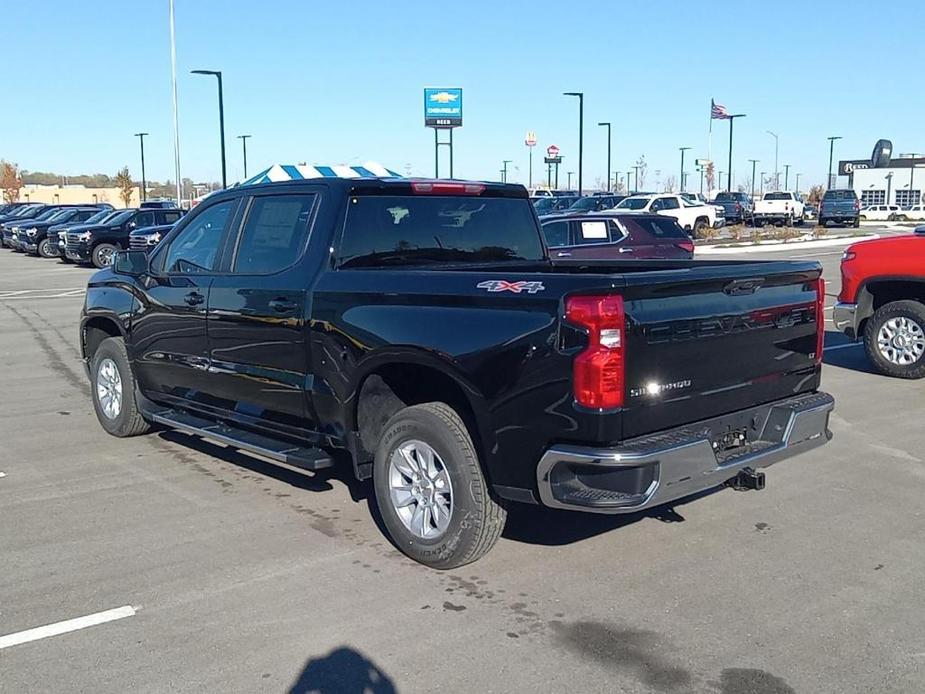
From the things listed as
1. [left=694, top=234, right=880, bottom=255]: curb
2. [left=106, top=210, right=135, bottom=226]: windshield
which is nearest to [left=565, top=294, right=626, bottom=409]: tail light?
[left=106, top=210, right=135, bottom=226]: windshield

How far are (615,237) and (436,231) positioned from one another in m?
11.0

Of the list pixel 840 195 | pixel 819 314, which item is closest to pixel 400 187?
pixel 819 314

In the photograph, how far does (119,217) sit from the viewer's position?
28797 millimetres

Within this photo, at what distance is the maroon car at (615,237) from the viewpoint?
628 inches

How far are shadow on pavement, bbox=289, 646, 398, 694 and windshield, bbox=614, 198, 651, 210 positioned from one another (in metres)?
32.7

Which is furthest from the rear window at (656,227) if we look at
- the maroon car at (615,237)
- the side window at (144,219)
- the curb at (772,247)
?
the side window at (144,219)

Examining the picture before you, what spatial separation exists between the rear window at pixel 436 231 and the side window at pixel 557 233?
377 inches

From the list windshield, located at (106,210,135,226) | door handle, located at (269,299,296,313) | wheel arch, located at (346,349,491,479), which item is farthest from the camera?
windshield, located at (106,210,135,226)

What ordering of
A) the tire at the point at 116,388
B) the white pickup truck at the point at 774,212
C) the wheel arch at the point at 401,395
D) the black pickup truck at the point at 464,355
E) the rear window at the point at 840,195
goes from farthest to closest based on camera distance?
the rear window at the point at 840,195 → the white pickup truck at the point at 774,212 → the tire at the point at 116,388 → the wheel arch at the point at 401,395 → the black pickup truck at the point at 464,355

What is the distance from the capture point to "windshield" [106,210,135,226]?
1109 inches

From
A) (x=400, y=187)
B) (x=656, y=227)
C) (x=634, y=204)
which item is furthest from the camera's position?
Result: (x=634, y=204)

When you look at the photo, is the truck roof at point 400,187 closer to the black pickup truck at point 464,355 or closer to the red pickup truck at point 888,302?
the black pickup truck at point 464,355

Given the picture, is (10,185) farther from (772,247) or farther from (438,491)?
(438,491)

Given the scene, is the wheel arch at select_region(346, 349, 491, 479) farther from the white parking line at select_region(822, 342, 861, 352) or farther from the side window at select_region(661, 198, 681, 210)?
the side window at select_region(661, 198, 681, 210)
